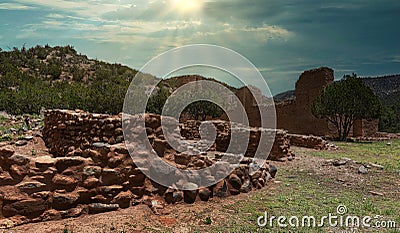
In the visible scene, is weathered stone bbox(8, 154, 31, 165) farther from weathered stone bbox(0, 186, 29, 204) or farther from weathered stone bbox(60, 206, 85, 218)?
weathered stone bbox(60, 206, 85, 218)

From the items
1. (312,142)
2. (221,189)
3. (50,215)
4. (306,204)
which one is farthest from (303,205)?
(312,142)

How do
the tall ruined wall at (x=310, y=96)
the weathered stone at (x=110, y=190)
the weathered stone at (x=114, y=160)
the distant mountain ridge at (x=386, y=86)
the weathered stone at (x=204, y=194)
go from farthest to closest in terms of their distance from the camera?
the distant mountain ridge at (x=386, y=86) < the tall ruined wall at (x=310, y=96) < the weathered stone at (x=204, y=194) < the weathered stone at (x=114, y=160) < the weathered stone at (x=110, y=190)

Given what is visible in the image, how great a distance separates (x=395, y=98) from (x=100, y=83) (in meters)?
42.6

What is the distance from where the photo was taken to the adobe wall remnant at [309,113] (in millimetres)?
24812

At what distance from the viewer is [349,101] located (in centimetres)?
2273

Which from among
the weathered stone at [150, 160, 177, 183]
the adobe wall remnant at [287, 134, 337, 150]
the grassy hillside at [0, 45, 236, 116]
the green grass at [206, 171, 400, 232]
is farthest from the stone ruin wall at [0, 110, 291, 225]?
the grassy hillside at [0, 45, 236, 116]

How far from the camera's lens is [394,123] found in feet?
139

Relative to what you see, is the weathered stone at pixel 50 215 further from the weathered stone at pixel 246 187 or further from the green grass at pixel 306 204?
the weathered stone at pixel 246 187

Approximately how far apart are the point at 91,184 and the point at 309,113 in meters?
22.9

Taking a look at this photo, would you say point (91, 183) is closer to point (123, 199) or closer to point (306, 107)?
point (123, 199)
